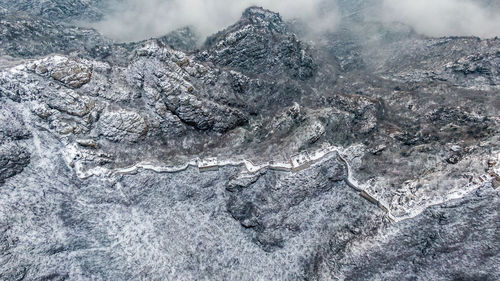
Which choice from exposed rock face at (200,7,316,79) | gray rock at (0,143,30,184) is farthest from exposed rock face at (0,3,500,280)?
exposed rock face at (200,7,316,79)

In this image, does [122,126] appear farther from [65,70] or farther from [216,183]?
[216,183]

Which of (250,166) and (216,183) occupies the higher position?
(216,183)

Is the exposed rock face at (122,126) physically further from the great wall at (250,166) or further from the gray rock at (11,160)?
the gray rock at (11,160)

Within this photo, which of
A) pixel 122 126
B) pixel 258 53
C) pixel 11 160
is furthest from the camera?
pixel 258 53

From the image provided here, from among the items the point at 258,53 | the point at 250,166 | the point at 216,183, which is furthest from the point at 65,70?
the point at 258,53

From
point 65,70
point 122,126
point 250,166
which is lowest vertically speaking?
point 250,166

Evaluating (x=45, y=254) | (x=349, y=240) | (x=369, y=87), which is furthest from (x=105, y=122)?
(x=369, y=87)

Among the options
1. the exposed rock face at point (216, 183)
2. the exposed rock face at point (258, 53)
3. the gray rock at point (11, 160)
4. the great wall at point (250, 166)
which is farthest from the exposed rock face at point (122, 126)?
the exposed rock face at point (258, 53)

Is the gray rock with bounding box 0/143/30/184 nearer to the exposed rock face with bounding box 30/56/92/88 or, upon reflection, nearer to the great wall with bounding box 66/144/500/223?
the great wall with bounding box 66/144/500/223
